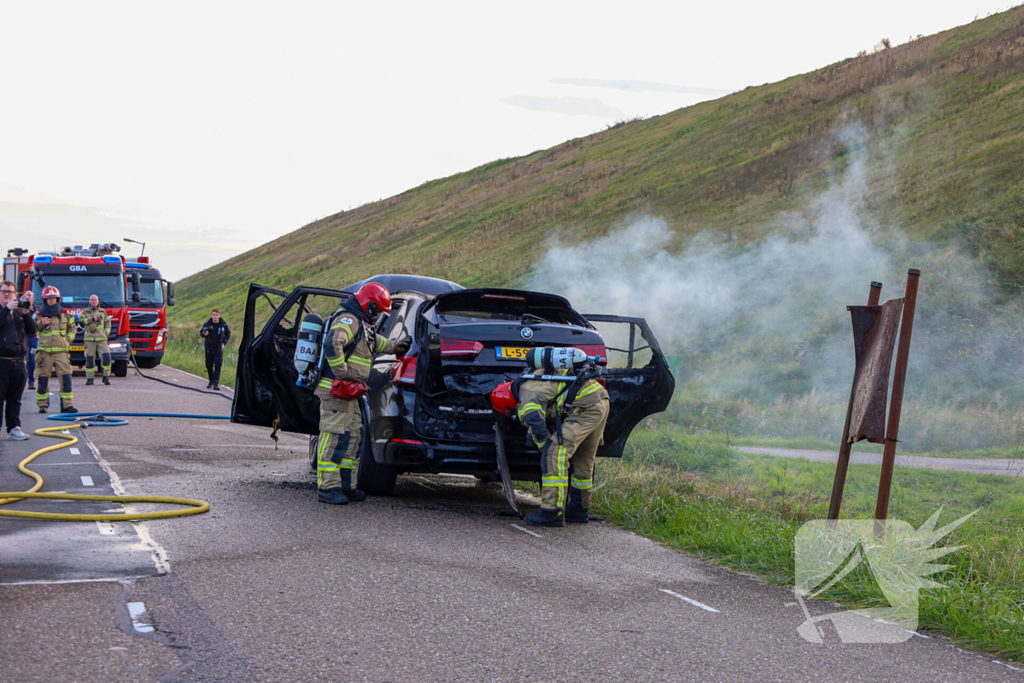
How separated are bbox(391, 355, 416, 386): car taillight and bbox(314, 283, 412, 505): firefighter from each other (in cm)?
9

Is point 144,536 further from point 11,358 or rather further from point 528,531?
point 11,358

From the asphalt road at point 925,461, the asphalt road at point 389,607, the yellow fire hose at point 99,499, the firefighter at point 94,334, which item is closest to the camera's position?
the asphalt road at point 389,607

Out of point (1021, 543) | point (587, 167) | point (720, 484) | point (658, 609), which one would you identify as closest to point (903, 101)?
point (587, 167)

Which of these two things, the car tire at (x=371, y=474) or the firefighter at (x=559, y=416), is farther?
the car tire at (x=371, y=474)

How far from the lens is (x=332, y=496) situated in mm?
7762

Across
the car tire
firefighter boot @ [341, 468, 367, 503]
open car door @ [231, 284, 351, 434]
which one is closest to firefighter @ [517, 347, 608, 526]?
the car tire

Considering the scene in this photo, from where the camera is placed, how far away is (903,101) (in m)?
38.9

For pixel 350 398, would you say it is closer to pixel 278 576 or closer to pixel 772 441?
pixel 278 576

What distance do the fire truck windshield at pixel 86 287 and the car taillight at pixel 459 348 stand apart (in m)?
17.3

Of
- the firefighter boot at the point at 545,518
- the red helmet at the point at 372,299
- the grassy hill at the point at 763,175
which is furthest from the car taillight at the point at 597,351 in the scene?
the grassy hill at the point at 763,175

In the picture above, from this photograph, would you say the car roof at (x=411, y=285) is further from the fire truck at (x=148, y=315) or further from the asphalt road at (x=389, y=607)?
the fire truck at (x=148, y=315)

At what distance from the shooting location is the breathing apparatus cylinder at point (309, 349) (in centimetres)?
786

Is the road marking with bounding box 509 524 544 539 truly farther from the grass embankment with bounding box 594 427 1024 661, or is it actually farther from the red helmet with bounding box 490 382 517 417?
the grass embankment with bounding box 594 427 1024 661

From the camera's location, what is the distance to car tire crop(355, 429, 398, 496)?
8094 millimetres
